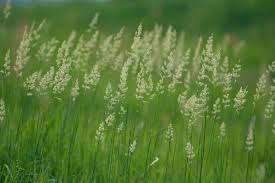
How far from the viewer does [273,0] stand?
715 inches

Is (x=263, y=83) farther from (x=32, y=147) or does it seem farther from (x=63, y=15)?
(x=63, y=15)

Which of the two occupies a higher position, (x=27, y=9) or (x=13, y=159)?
(x=27, y=9)

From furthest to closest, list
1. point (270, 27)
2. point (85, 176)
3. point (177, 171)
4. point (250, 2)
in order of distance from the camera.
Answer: point (250, 2)
point (270, 27)
point (177, 171)
point (85, 176)

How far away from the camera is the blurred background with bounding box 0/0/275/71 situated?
16500 millimetres

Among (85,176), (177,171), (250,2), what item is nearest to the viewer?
(85,176)

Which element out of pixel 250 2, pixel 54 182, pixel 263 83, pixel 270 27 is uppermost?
pixel 250 2

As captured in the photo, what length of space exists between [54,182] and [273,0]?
14734mm

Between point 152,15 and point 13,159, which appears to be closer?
point 13,159

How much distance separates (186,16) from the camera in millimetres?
18375

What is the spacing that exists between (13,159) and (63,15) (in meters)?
14.2

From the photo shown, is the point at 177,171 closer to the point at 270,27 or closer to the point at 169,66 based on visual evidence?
the point at 169,66

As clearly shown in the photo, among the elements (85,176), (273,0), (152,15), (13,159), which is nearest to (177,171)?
(85,176)

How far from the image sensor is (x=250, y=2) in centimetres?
1838

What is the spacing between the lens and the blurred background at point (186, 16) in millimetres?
16500
